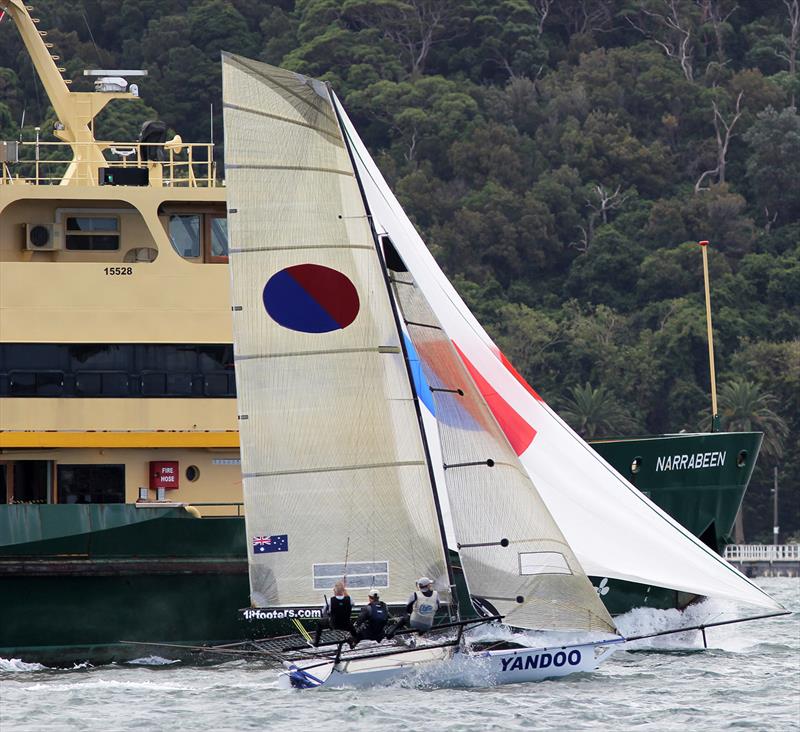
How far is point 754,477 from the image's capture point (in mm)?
85250

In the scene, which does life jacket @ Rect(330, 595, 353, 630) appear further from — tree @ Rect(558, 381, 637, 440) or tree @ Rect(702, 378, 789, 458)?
tree @ Rect(702, 378, 789, 458)

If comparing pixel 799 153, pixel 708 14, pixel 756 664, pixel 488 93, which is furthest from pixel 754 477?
pixel 756 664

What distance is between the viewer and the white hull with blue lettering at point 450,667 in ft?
75.2

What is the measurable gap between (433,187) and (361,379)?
79560 millimetres

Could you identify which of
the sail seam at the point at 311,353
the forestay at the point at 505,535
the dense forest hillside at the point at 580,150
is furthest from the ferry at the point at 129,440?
the dense forest hillside at the point at 580,150

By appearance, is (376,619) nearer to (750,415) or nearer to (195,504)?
(195,504)

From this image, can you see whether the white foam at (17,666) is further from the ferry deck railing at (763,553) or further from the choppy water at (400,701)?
the ferry deck railing at (763,553)

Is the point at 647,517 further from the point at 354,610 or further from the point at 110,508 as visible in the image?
the point at 110,508

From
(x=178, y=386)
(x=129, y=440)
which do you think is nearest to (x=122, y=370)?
(x=178, y=386)

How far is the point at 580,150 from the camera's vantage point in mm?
105375

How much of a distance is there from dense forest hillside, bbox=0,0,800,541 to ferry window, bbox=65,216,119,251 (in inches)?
2173

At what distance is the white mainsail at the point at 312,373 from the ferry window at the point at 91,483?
6.09 m

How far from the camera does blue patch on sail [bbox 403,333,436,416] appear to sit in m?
24.8

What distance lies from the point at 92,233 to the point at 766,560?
51610mm
